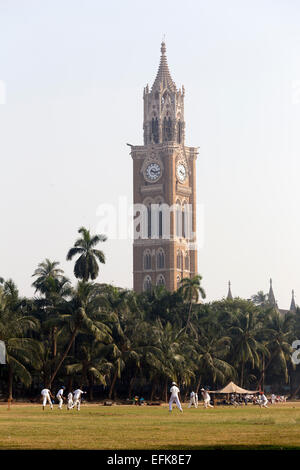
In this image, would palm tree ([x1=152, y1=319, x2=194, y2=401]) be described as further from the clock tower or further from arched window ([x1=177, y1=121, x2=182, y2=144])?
arched window ([x1=177, y1=121, x2=182, y2=144])

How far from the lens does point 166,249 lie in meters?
154

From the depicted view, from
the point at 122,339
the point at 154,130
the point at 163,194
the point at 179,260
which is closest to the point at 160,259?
the point at 179,260

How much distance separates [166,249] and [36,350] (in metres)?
83.1

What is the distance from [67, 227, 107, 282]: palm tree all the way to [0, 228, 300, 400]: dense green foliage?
96 millimetres

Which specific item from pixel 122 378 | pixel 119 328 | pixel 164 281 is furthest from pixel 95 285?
pixel 164 281

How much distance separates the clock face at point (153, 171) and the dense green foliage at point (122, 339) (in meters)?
56.2

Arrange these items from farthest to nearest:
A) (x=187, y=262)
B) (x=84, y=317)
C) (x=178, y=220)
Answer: (x=187, y=262)
(x=178, y=220)
(x=84, y=317)

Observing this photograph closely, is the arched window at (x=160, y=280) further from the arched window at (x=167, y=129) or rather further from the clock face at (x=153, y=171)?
the arched window at (x=167, y=129)

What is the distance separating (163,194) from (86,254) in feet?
237

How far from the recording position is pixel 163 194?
519 feet

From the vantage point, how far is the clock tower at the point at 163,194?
6102 inches

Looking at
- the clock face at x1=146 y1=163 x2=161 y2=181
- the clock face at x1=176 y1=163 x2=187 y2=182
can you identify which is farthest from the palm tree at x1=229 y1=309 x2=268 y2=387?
the clock face at x1=176 y1=163 x2=187 y2=182

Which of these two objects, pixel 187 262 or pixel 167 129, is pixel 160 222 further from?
pixel 167 129

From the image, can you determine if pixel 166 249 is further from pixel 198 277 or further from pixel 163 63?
pixel 198 277
